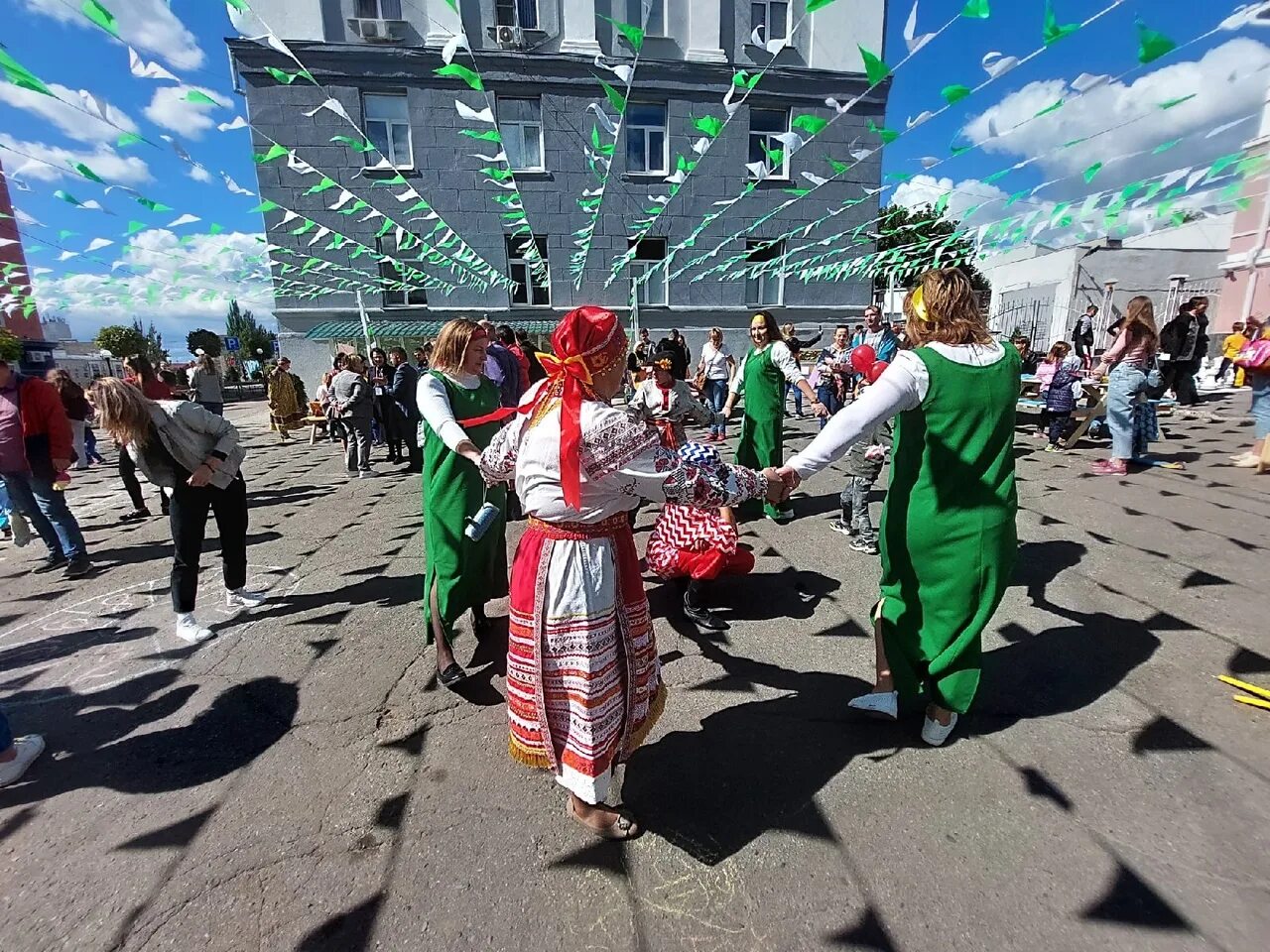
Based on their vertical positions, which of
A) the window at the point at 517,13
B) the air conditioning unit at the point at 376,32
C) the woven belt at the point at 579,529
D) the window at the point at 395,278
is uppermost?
the window at the point at 517,13

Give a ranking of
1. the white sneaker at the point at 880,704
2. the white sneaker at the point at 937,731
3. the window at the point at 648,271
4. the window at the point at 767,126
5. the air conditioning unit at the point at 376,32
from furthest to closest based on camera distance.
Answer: the window at the point at 648,271 < the window at the point at 767,126 < the air conditioning unit at the point at 376,32 < the white sneaker at the point at 880,704 < the white sneaker at the point at 937,731

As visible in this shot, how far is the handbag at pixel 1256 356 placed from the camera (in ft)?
20.8

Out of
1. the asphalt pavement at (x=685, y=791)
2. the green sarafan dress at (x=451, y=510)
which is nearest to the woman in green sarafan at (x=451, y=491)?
the green sarafan dress at (x=451, y=510)

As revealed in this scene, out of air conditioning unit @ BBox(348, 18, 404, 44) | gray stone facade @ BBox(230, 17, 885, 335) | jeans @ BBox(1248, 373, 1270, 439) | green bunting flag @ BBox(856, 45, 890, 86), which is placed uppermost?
air conditioning unit @ BBox(348, 18, 404, 44)

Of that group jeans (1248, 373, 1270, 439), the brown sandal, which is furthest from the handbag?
the brown sandal

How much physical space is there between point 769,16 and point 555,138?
6.66 m

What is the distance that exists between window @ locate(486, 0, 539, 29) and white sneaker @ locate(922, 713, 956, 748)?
59.9 feet

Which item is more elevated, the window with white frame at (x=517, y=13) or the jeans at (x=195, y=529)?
the window with white frame at (x=517, y=13)

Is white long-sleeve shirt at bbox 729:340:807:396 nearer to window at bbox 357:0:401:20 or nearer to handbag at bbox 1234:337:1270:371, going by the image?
handbag at bbox 1234:337:1270:371

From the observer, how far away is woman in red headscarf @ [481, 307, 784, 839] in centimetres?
175

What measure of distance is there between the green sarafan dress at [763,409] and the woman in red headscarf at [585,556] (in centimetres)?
311

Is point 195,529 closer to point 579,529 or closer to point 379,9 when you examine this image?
point 579,529

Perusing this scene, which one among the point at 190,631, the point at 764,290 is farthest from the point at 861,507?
the point at 764,290

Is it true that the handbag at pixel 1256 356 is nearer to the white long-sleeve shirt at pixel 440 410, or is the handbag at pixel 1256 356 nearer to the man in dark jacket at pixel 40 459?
the white long-sleeve shirt at pixel 440 410
